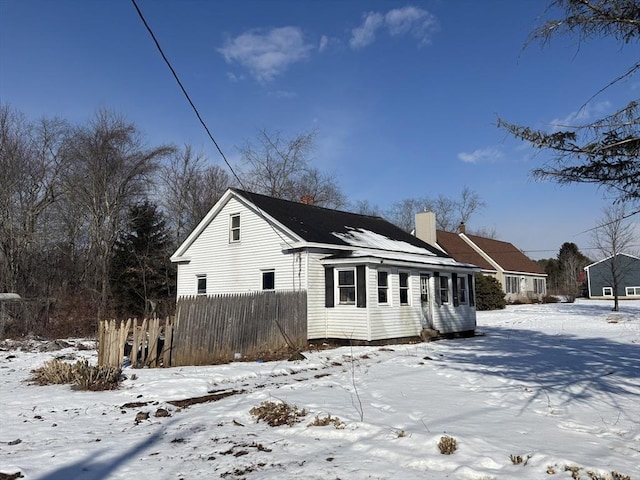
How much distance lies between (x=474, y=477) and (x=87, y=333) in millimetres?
18962

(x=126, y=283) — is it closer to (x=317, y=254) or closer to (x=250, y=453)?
(x=317, y=254)

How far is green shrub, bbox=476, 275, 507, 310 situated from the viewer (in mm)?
35094

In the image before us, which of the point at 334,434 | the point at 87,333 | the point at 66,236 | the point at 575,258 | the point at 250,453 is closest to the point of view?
the point at 250,453

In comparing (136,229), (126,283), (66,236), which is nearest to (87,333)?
(126,283)

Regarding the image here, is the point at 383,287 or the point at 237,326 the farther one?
the point at 383,287

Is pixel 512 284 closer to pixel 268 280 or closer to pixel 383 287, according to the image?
pixel 383 287

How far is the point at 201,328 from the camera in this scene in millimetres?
12406

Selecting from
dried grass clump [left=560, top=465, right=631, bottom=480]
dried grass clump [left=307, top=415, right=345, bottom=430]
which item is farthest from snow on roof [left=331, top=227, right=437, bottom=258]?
dried grass clump [left=560, top=465, right=631, bottom=480]

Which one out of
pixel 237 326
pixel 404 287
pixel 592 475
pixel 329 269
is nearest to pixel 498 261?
pixel 404 287

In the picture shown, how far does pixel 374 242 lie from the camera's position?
19.6 meters

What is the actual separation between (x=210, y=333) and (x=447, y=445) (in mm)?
8593

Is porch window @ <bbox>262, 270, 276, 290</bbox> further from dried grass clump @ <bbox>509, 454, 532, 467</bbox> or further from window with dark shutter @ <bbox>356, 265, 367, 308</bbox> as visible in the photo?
dried grass clump @ <bbox>509, 454, 532, 467</bbox>

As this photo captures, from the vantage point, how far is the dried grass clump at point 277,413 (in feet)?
21.2

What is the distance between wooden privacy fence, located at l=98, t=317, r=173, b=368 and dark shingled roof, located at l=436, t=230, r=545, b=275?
30.5 meters
